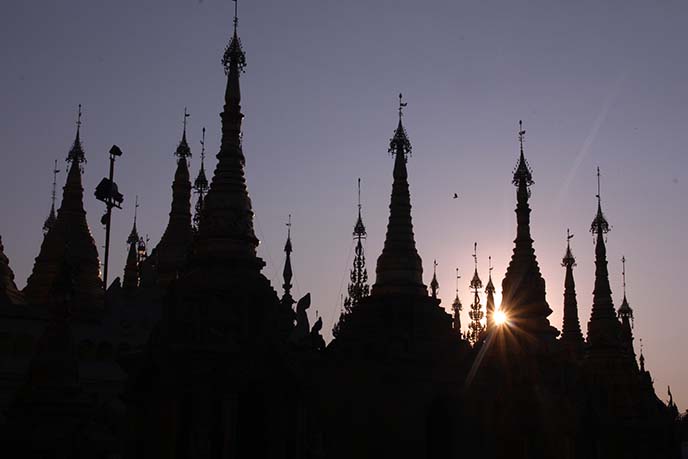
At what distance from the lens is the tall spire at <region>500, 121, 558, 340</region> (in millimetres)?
47938

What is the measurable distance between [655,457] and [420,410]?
20074 mm

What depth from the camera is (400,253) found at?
1549 inches

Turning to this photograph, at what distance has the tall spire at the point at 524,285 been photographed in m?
47.9

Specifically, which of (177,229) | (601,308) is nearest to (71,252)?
(177,229)

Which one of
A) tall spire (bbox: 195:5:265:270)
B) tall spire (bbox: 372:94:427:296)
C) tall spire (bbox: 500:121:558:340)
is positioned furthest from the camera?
tall spire (bbox: 500:121:558:340)

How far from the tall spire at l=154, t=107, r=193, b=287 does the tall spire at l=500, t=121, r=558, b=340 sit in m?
14.8

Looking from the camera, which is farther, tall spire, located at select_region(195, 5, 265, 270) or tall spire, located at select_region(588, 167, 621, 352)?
tall spire, located at select_region(588, 167, 621, 352)

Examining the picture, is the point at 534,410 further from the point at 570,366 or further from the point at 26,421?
the point at 26,421

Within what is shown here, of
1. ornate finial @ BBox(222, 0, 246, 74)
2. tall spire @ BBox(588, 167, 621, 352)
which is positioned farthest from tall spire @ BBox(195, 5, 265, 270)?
tall spire @ BBox(588, 167, 621, 352)

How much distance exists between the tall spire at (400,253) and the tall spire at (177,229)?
12799mm

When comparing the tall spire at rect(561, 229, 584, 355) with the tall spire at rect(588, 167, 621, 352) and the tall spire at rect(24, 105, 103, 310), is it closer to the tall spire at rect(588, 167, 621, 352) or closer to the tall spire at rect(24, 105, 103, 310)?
the tall spire at rect(588, 167, 621, 352)

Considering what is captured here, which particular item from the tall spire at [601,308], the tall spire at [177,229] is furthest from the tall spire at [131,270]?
the tall spire at [601,308]

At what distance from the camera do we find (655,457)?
51625 millimetres

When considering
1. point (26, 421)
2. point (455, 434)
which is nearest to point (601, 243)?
point (455, 434)
